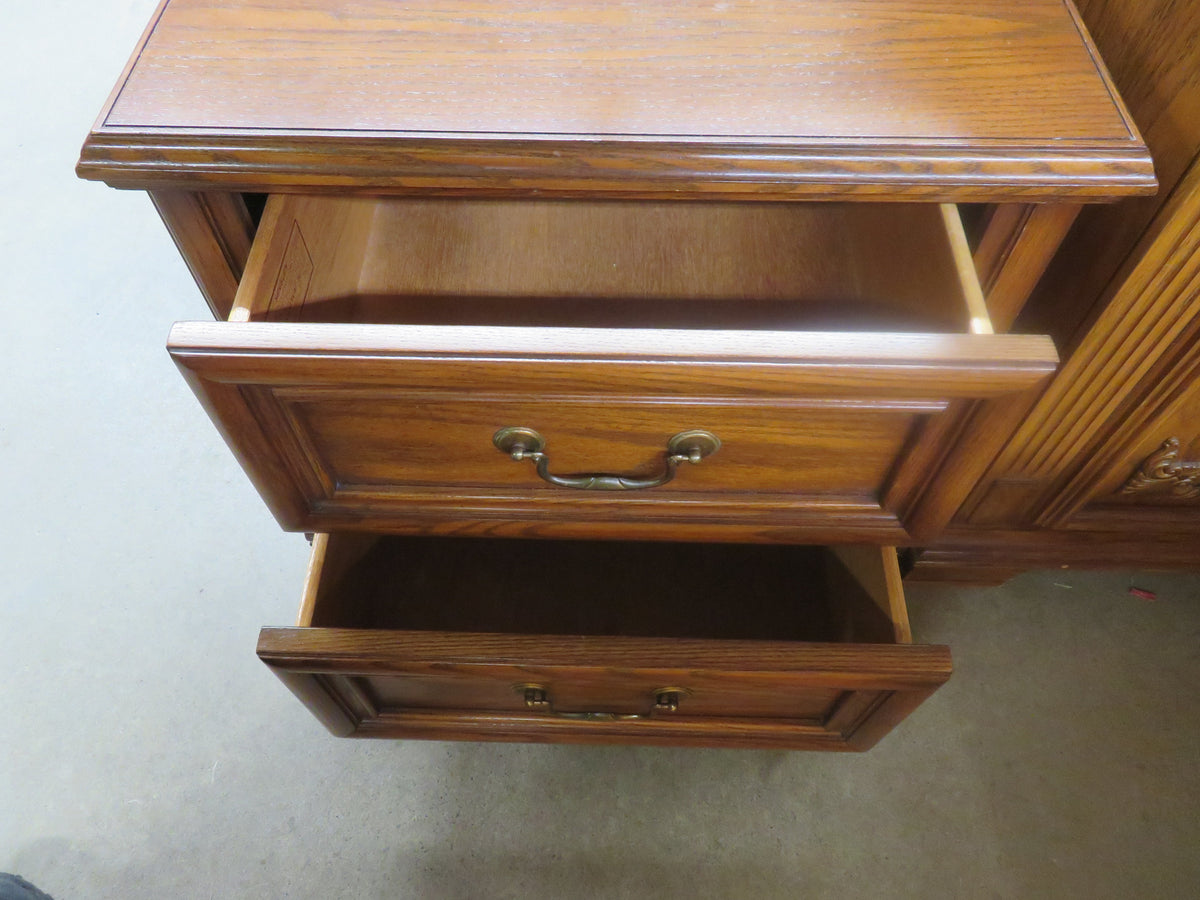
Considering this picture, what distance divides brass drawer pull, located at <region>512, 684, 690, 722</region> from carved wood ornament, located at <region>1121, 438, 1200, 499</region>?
0.45 meters

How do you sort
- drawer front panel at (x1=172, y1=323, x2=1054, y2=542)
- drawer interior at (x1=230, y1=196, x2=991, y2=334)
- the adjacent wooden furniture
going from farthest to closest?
drawer interior at (x1=230, y1=196, x2=991, y2=334) < the adjacent wooden furniture < drawer front panel at (x1=172, y1=323, x2=1054, y2=542)

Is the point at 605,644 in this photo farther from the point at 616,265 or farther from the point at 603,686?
the point at 616,265

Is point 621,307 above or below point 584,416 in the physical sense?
below

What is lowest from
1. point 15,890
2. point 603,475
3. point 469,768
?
point 469,768

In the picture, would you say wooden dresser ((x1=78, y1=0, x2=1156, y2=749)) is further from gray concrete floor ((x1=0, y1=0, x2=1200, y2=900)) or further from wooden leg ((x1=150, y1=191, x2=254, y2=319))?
gray concrete floor ((x1=0, y1=0, x2=1200, y2=900))

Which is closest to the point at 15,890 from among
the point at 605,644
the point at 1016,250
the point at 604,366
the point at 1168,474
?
the point at 605,644

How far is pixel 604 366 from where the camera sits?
0.47m

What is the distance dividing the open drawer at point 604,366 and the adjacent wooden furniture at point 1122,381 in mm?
133

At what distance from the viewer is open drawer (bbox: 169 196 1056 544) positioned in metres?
0.47

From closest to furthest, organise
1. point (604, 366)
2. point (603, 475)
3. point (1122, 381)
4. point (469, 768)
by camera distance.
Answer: point (604, 366)
point (603, 475)
point (1122, 381)
point (469, 768)

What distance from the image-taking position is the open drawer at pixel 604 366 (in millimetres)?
469

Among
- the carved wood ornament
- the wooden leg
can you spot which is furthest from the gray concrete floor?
the wooden leg

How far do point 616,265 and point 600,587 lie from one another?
0.93ft

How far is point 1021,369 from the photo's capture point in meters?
0.47
